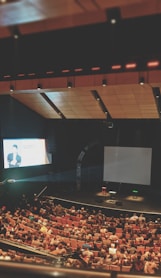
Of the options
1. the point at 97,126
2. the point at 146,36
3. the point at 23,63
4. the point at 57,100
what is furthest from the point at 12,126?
the point at 146,36

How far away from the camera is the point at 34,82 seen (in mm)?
13852

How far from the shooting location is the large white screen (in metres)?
19.1

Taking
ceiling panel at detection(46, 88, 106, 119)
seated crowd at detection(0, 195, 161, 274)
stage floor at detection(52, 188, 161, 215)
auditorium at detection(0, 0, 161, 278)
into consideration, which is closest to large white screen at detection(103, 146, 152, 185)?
auditorium at detection(0, 0, 161, 278)

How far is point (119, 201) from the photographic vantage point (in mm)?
17078

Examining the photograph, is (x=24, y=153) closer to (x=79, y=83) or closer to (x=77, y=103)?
(x=77, y=103)

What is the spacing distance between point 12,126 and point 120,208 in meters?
8.26

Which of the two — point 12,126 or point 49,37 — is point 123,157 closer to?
point 12,126

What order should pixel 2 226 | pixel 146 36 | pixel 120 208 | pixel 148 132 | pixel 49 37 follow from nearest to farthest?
pixel 146 36 → pixel 49 37 → pixel 2 226 → pixel 120 208 → pixel 148 132

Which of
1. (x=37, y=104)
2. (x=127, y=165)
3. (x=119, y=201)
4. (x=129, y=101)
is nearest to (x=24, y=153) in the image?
(x=37, y=104)

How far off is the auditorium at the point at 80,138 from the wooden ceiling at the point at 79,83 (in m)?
0.03

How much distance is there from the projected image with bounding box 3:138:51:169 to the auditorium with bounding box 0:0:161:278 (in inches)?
2.6

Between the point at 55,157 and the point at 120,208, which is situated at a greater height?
the point at 55,157

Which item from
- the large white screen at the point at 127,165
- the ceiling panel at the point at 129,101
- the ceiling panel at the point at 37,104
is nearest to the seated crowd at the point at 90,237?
the large white screen at the point at 127,165

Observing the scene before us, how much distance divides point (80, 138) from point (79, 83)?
29.8 ft
